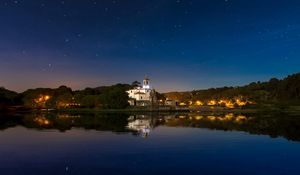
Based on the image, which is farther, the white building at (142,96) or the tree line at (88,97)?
the white building at (142,96)

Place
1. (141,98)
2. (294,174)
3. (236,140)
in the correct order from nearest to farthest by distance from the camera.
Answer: (294,174) < (236,140) < (141,98)

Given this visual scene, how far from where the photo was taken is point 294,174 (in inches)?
674

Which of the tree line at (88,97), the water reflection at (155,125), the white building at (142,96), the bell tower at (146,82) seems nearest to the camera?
the water reflection at (155,125)

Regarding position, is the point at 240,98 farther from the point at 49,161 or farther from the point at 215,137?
the point at 49,161

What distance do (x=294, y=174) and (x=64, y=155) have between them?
42.2ft

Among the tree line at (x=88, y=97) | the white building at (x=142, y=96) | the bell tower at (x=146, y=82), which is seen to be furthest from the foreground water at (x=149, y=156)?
the bell tower at (x=146, y=82)

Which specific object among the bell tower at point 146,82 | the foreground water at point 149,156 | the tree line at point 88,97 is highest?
the bell tower at point 146,82

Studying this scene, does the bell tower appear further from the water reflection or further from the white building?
the water reflection

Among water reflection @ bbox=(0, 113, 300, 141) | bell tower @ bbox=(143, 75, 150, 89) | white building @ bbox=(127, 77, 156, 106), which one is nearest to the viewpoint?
water reflection @ bbox=(0, 113, 300, 141)

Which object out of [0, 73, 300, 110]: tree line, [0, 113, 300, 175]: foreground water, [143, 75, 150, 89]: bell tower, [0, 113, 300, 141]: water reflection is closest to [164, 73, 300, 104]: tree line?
[0, 73, 300, 110]: tree line

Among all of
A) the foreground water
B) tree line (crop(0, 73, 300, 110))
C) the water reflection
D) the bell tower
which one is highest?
the bell tower

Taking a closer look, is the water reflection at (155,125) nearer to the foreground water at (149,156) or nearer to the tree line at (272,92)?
the foreground water at (149,156)

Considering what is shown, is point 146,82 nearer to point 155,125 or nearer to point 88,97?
point 88,97

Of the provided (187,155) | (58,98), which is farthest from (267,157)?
(58,98)
